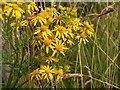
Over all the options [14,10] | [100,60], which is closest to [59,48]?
[14,10]

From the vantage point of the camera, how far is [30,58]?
1050 mm

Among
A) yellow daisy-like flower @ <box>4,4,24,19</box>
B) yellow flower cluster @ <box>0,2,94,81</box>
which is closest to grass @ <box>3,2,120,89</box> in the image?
yellow flower cluster @ <box>0,2,94,81</box>

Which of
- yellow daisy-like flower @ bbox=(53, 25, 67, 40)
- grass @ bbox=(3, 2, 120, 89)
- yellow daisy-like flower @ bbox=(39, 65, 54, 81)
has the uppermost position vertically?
yellow daisy-like flower @ bbox=(53, 25, 67, 40)

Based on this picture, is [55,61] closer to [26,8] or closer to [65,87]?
[26,8]

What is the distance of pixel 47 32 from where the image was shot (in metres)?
0.97

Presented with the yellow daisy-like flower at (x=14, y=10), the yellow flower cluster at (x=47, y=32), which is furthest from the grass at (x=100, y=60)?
the yellow daisy-like flower at (x=14, y=10)

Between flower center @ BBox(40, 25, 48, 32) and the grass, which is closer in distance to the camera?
flower center @ BBox(40, 25, 48, 32)

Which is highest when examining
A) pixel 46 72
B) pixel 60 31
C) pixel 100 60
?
pixel 60 31

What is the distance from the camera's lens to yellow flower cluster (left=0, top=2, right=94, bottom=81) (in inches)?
38.1

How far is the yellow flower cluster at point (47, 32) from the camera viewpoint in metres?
0.97

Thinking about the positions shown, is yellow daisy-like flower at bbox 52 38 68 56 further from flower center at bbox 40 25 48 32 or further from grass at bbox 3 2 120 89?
grass at bbox 3 2 120 89

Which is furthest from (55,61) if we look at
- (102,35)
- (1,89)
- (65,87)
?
(102,35)

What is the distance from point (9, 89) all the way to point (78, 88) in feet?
1.53

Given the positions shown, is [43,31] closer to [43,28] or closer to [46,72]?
[43,28]
